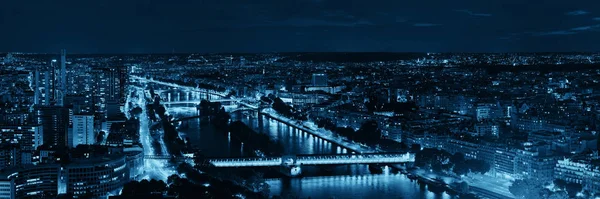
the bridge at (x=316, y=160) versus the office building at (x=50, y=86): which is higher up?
the office building at (x=50, y=86)

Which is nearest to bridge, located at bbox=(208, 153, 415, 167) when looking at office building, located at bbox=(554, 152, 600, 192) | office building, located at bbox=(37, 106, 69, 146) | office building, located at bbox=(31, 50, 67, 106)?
office building, located at bbox=(554, 152, 600, 192)

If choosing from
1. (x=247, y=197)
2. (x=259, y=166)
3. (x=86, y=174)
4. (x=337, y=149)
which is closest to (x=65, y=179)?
(x=86, y=174)

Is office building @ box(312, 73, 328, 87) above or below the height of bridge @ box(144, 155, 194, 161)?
above

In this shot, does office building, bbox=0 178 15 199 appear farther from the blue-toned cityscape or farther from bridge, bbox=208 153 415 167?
bridge, bbox=208 153 415 167

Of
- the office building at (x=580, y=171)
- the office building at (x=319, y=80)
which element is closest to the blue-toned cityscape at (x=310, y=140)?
the office building at (x=580, y=171)

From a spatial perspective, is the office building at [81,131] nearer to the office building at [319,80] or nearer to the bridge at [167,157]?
the bridge at [167,157]

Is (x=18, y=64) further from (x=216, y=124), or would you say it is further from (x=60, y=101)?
(x=216, y=124)
